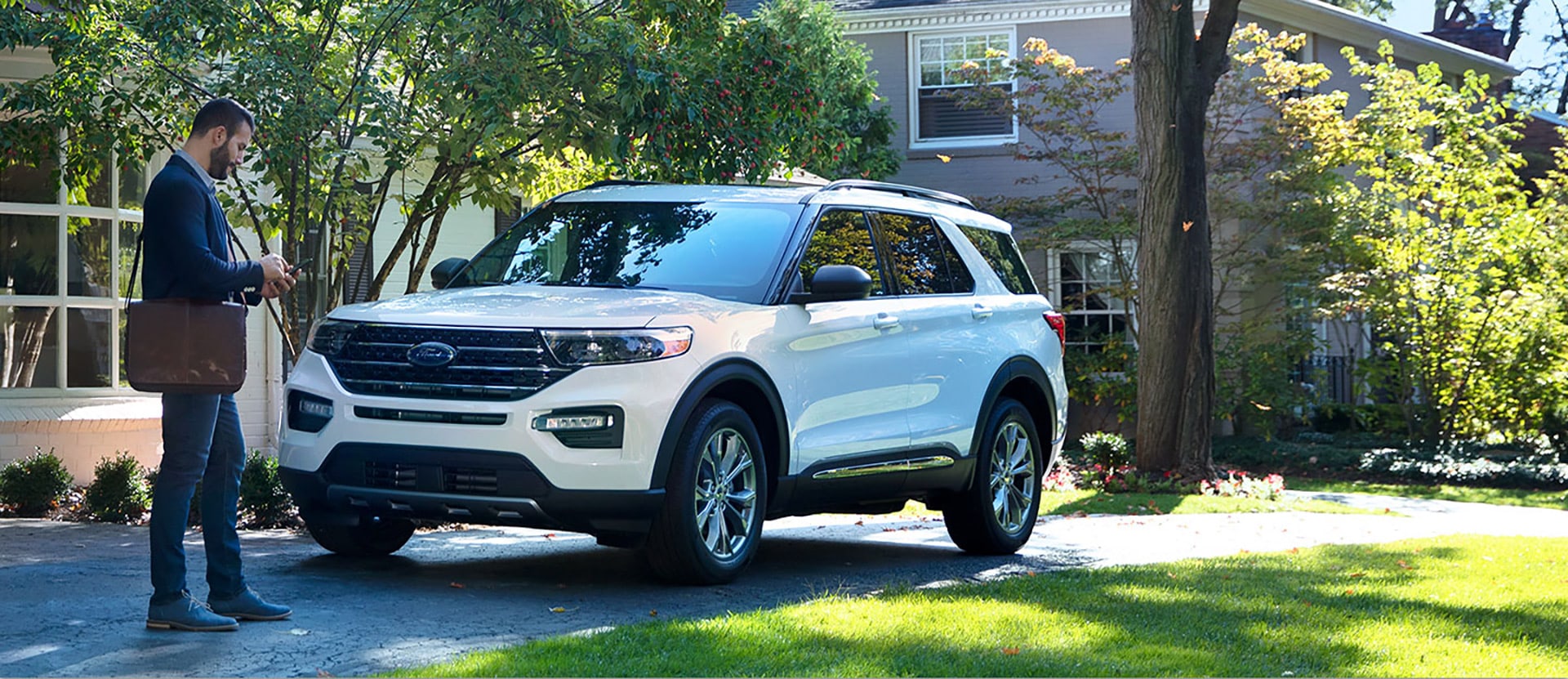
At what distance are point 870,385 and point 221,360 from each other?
11.2 ft

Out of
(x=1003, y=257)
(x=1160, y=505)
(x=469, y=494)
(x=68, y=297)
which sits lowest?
(x=1160, y=505)

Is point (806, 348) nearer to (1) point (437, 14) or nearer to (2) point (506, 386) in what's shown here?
A: (2) point (506, 386)

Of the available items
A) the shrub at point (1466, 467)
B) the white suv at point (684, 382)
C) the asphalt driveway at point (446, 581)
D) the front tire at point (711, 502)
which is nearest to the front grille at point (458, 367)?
the white suv at point (684, 382)

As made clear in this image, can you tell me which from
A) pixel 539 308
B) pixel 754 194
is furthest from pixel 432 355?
pixel 754 194

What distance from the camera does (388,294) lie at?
16.2 m

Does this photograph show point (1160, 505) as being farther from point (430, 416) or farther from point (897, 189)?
point (430, 416)

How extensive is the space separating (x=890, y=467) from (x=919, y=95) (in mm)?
16097

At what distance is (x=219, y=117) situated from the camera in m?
6.32

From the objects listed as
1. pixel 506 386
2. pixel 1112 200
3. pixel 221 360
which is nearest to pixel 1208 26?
pixel 1112 200

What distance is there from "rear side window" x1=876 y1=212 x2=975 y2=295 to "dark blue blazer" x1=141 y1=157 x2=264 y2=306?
3.86 m

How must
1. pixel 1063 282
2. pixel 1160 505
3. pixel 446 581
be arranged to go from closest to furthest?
pixel 446 581 → pixel 1160 505 → pixel 1063 282

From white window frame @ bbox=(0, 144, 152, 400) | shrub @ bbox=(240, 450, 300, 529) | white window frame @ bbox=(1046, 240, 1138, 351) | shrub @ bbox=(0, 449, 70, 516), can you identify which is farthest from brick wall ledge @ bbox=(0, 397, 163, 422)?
white window frame @ bbox=(1046, 240, 1138, 351)

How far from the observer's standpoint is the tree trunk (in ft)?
51.2

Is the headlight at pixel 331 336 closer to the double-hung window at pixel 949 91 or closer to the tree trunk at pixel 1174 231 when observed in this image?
the tree trunk at pixel 1174 231
